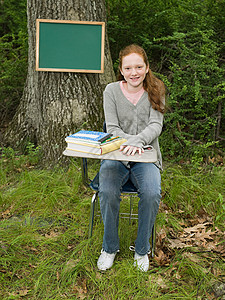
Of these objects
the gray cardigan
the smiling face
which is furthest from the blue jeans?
the smiling face

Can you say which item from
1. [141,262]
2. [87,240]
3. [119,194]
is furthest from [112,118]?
[141,262]

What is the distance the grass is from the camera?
8.06 feet

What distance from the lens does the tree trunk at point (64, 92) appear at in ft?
12.5

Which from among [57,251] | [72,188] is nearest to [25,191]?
[72,188]

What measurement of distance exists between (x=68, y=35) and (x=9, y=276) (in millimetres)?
2542

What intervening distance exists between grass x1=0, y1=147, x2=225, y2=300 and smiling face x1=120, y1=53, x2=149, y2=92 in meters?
1.32

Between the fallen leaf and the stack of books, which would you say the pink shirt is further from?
the fallen leaf

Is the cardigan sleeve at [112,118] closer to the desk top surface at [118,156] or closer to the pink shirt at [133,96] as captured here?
the pink shirt at [133,96]

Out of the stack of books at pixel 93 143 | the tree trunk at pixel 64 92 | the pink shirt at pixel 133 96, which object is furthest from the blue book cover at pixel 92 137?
the tree trunk at pixel 64 92

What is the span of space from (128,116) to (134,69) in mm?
391

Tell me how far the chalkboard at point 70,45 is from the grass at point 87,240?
112 centimetres

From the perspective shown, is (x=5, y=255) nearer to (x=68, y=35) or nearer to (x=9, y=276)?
(x=9, y=276)

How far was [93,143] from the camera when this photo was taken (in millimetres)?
2340

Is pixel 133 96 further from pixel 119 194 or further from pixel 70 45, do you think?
pixel 70 45
